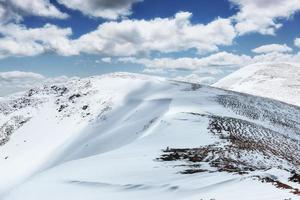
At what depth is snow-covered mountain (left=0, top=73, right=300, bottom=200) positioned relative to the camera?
17.4m

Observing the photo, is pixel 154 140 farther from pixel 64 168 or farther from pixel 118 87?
pixel 118 87

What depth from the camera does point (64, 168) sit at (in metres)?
23.3

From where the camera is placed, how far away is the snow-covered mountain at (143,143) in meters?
17.4

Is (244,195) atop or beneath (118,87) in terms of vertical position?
beneath

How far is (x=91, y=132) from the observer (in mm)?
59719

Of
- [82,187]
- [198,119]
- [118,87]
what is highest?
[118,87]

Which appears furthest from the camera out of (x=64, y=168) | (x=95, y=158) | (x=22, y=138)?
(x=22, y=138)

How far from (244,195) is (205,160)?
10311 millimetres

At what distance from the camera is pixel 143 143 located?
30.0 m

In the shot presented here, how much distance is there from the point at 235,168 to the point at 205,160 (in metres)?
2.65

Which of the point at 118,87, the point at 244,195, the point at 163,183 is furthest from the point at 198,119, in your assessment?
the point at 118,87

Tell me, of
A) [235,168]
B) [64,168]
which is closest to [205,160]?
[235,168]

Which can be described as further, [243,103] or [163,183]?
[243,103]

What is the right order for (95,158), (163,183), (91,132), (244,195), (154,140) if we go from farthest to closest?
(91,132)
(154,140)
(95,158)
(163,183)
(244,195)
